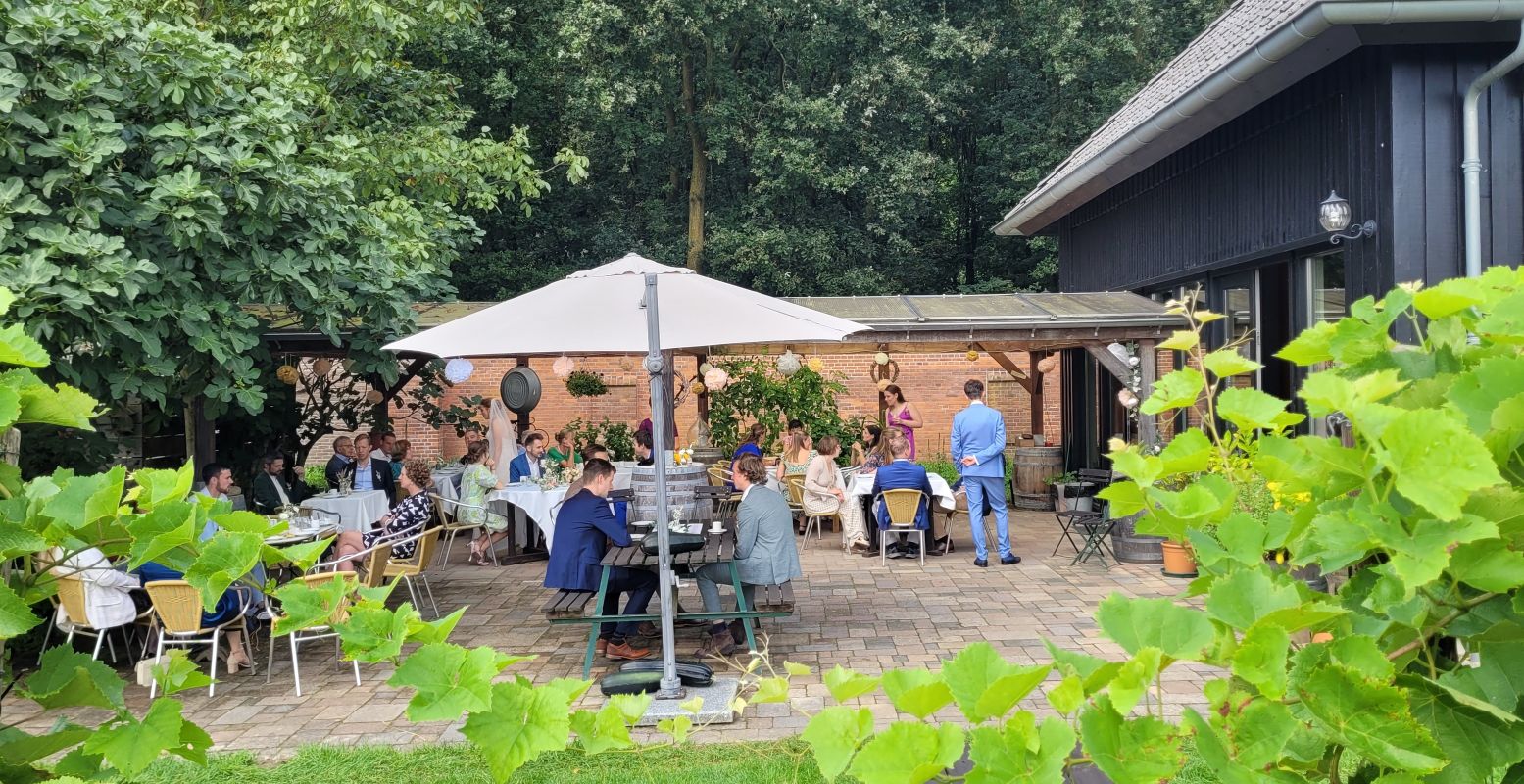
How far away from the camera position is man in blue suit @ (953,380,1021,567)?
9.51m

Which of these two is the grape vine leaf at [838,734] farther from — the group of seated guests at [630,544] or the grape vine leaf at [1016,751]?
the group of seated guests at [630,544]

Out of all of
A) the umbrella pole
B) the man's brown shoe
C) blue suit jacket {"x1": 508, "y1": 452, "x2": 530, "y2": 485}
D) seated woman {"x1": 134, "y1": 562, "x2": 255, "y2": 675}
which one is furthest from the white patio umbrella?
blue suit jacket {"x1": 508, "y1": 452, "x2": 530, "y2": 485}

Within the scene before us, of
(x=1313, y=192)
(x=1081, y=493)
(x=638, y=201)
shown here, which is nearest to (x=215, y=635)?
(x=1313, y=192)

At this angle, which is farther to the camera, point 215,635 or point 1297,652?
point 215,635

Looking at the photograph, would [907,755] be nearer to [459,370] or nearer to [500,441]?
[459,370]

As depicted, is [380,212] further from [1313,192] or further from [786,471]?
[1313,192]

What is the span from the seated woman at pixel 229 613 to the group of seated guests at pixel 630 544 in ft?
5.57

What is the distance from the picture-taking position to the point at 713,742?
5.01m

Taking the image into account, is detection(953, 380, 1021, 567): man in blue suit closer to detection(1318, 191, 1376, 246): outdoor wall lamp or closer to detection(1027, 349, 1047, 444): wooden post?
detection(1318, 191, 1376, 246): outdoor wall lamp

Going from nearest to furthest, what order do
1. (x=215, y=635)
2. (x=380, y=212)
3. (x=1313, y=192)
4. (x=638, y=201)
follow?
(x=215, y=635), (x=1313, y=192), (x=380, y=212), (x=638, y=201)

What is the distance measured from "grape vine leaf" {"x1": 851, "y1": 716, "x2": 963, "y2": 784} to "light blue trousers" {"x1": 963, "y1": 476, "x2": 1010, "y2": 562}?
8920 mm

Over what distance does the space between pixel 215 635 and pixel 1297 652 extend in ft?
20.3

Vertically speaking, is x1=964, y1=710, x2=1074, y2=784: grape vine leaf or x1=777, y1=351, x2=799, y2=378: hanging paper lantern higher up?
x1=777, y1=351, x2=799, y2=378: hanging paper lantern

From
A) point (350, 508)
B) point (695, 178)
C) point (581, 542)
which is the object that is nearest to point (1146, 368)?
point (581, 542)
